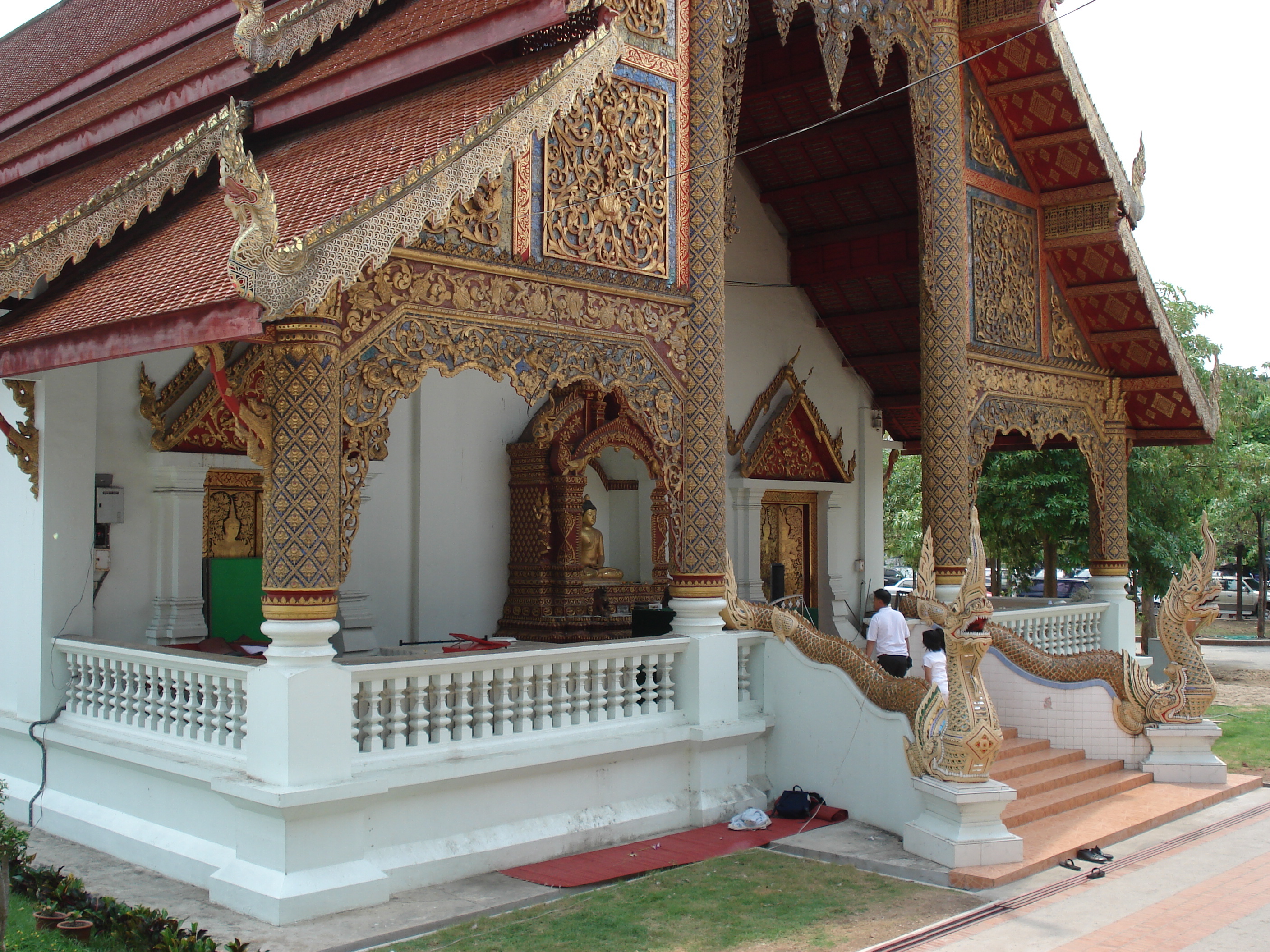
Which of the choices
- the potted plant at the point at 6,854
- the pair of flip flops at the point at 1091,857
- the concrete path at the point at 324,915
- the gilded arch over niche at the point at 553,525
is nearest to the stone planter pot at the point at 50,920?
the potted plant at the point at 6,854

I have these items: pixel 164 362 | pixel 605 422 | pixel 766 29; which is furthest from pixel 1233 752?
pixel 164 362

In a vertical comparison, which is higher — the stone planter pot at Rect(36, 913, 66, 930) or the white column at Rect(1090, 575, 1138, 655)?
the white column at Rect(1090, 575, 1138, 655)

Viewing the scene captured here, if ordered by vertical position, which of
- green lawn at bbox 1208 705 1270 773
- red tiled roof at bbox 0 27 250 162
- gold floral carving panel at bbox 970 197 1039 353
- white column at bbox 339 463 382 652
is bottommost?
green lawn at bbox 1208 705 1270 773

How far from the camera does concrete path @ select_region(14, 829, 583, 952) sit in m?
5.20

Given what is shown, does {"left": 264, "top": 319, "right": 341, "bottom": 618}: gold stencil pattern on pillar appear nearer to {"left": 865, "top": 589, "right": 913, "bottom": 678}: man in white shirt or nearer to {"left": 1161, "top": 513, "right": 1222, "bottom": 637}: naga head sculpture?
{"left": 865, "top": 589, "right": 913, "bottom": 678}: man in white shirt

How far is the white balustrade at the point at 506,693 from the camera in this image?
20.0 feet

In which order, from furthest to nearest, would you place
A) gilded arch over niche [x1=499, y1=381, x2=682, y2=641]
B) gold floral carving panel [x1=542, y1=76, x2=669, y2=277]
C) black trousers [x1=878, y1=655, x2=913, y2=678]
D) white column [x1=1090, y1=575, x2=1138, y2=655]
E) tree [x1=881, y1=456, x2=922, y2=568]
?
tree [x1=881, y1=456, x2=922, y2=568], white column [x1=1090, y1=575, x2=1138, y2=655], gilded arch over niche [x1=499, y1=381, x2=682, y2=641], black trousers [x1=878, y1=655, x2=913, y2=678], gold floral carving panel [x1=542, y1=76, x2=669, y2=277]

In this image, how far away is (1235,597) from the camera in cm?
3891

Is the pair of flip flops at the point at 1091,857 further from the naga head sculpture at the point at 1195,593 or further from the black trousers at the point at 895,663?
the naga head sculpture at the point at 1195,593

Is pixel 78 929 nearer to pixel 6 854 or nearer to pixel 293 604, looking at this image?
pixel 6 854

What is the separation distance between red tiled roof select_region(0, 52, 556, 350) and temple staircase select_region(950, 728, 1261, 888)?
4.69 m

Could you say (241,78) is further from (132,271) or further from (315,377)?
(315,377)

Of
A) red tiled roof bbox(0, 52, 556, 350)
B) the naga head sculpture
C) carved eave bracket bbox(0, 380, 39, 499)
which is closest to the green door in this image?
carved eave bracket bbox(0, 380, 39, 499)

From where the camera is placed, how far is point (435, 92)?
704 cm
